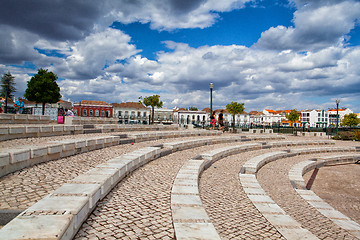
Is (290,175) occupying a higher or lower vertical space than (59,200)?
lower

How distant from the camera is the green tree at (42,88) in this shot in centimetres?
3653

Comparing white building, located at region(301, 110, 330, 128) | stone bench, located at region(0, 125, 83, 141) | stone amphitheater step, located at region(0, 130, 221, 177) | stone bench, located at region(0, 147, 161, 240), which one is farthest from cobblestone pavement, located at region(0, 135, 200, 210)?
white building, located at region(301, 110, 330, 128)

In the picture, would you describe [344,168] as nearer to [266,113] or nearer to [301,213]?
[301,213]

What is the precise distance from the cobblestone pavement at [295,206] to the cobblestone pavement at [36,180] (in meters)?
4.34

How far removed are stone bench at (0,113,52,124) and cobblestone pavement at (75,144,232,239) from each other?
29.9ft

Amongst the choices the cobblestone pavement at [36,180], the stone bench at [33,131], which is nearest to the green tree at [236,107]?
the stone bench at [33,131]

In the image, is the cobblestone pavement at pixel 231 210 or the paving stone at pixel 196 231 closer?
the paving stone at pixel 196 231

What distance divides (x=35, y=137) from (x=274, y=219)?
8.00 metres

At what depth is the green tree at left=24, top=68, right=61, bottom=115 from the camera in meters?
36.5

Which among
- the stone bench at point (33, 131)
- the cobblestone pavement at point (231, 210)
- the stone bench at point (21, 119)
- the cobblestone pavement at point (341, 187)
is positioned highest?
the stone bench at point (21, 119)

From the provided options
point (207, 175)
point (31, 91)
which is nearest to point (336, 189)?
point (207, 175)

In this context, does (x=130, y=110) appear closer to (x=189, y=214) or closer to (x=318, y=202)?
(x=318, y=202)

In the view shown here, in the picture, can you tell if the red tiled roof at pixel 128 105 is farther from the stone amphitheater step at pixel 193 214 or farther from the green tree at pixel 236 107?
the stone amphitheater step at pixel 193 214

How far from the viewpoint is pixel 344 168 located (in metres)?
11.0
